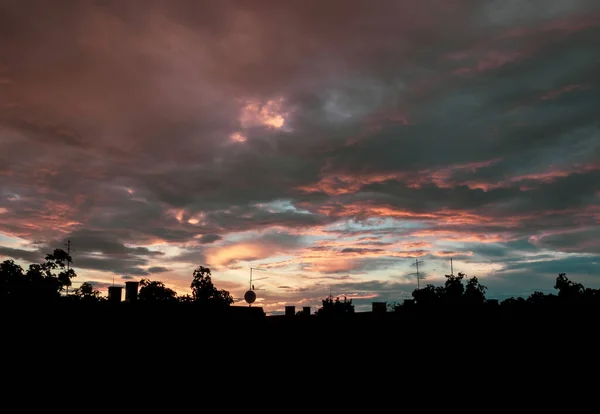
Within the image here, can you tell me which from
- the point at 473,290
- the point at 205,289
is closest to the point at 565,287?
the point at 473,290

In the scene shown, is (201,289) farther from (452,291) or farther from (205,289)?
(452,291)

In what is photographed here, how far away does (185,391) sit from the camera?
11.4 meters

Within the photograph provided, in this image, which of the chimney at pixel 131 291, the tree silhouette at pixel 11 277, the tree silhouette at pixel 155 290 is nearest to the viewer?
the chimney at pixel 131 291

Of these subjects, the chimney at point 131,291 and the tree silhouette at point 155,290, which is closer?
the chimney at point 131,291

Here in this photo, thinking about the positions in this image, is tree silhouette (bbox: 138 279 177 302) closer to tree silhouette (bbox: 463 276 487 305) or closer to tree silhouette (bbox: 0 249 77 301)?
tree silhouette (bbox: 0 249 77 301)

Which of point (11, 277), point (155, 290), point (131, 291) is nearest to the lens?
→ point (131, 291)

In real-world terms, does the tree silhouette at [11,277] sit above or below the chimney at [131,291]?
above

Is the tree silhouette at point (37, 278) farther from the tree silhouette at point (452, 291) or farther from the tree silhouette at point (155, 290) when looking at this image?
the tree silhouette at point (452, 291)

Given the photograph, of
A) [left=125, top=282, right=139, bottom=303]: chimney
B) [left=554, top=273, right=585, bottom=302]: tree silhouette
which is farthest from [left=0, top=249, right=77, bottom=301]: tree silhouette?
[left=554, top=273, right=585, bottom=302]: tree silhouette

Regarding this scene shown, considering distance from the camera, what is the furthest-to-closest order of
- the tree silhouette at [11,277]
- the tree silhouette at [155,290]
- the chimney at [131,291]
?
the tree silhouette at [155,290] → the tree silhouette at [11,277] → the chimney at [131,291]

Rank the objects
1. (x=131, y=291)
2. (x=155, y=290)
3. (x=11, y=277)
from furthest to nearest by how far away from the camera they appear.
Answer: (x=155, y=290)
(x=11, y=277)
(x=131, y=291)

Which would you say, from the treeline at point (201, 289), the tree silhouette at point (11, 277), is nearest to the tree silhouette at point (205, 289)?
the treeline at point (201, 289)

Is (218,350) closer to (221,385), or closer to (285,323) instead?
(221,385)

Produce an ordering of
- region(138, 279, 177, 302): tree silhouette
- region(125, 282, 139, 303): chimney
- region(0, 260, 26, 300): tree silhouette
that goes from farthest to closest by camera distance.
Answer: region(138, 279, 177, 302): tree silhouette → region(0, 260, 26, 300): tree silhouette → region(125, 282, 139, 303): chimney
